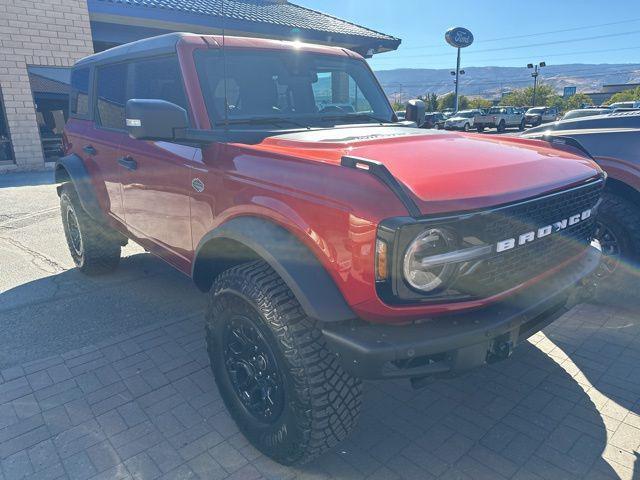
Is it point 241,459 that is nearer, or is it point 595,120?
point 241,459

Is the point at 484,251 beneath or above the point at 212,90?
beneath

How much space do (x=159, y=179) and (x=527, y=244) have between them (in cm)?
228

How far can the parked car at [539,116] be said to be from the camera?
3628cm

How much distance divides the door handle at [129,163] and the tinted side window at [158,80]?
0.47m

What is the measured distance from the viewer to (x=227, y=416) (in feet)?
9.10

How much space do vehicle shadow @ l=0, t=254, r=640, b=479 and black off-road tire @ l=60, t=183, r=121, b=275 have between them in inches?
21.2

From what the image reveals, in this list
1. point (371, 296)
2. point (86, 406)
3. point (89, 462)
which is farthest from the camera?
point (86, 406)

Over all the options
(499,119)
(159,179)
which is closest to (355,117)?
(159,179)

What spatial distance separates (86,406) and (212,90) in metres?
2.06

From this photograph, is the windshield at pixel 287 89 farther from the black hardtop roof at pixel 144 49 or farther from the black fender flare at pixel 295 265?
the black fender flare at pixel 295 265

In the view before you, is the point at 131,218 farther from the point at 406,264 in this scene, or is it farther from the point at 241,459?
the point at 406,264

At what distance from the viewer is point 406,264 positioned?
189 cm

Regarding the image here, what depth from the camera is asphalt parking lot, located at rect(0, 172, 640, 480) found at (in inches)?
93.5

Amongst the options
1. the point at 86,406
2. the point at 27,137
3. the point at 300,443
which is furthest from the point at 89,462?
the point at 27,137
